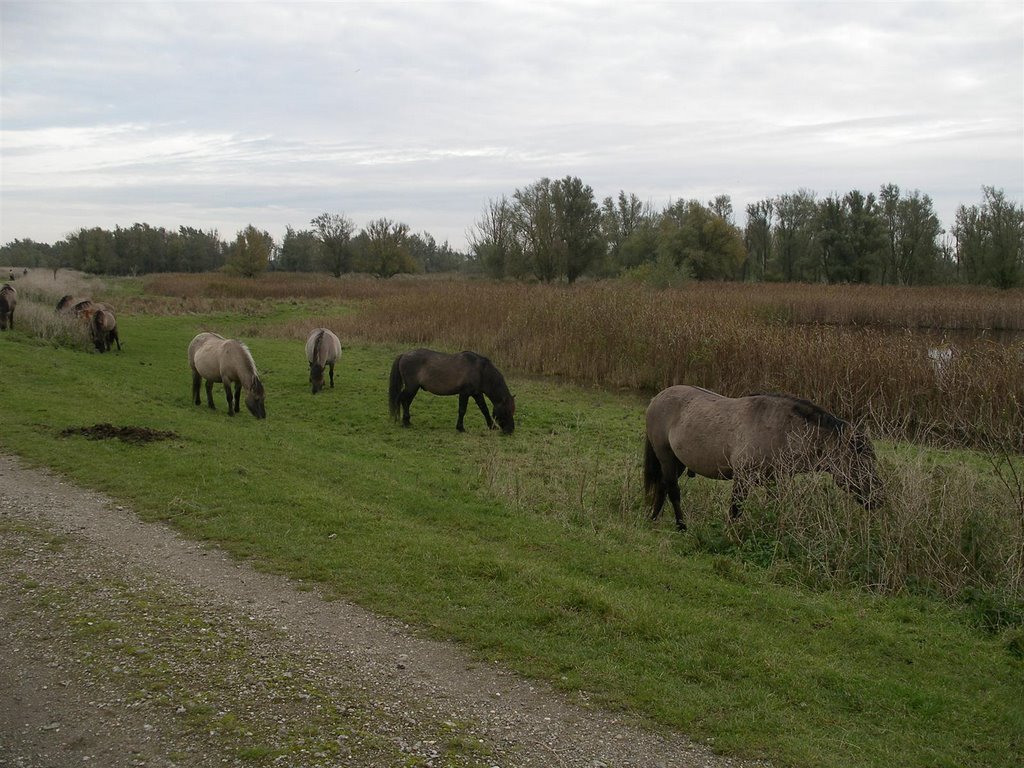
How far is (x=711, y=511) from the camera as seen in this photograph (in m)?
8.31

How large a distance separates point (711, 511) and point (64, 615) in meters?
6.28

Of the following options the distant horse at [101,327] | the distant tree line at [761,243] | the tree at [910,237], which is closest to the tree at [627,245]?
the distant tree line at [761,243]

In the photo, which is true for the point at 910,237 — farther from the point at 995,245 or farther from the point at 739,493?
the point at 739,493

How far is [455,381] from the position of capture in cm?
1291

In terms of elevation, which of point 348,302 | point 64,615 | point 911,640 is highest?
point 348,302

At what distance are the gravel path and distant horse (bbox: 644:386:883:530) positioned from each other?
4.11m

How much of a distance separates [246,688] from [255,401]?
9418 mm

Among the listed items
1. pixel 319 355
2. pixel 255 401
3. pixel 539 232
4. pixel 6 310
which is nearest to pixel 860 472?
pixel 255 401

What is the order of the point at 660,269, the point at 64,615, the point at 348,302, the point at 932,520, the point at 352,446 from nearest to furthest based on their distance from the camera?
the point at 64,615
the point at 932,520
the point at 352,446
the point at 660,269
the point at 348,302

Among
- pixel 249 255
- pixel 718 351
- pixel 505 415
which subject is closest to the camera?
pixel 505 415

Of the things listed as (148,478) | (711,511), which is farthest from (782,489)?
(148,478)

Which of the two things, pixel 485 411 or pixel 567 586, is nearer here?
pixel 567 586

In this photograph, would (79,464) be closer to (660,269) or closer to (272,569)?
(272,569)

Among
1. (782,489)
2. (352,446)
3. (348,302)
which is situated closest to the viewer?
(782,489)
